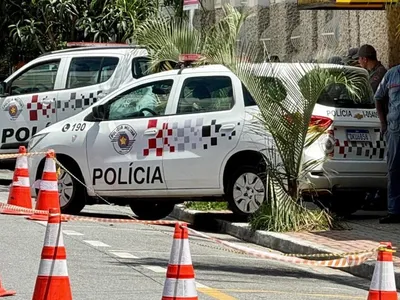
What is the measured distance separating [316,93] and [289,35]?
1098cm

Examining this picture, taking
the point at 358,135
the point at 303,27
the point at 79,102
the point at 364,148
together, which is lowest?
the point at 364,148

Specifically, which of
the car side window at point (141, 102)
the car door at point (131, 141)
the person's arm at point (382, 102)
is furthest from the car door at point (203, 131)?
the person's arm at point (382, 102)

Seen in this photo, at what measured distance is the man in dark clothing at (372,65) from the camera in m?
15.6

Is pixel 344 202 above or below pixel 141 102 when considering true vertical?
below

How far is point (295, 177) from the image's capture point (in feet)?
45.0

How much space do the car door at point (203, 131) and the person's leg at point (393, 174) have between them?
174 cm

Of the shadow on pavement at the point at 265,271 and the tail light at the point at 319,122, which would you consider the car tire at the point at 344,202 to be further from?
the shadow on pavement at the point at 265,271

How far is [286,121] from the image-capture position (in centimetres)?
1362

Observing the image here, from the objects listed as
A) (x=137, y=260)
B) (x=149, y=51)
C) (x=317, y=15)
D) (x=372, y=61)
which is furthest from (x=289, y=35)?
(x=137, y=260)

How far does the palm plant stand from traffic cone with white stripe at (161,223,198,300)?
6157 millimetres

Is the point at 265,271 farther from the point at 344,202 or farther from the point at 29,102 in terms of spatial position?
the point at 29,102

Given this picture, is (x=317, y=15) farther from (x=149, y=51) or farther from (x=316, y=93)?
(x=316, y=93)

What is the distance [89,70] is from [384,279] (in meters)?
13.2

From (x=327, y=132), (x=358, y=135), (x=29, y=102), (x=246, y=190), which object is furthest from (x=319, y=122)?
(x=29, y=102)
